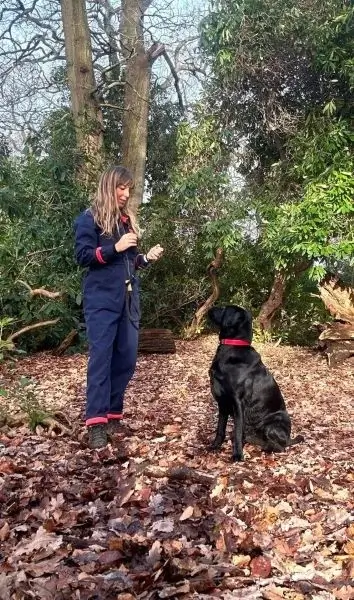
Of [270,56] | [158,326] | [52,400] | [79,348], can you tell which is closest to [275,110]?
[270,56]

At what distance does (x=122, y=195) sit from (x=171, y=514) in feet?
7.30

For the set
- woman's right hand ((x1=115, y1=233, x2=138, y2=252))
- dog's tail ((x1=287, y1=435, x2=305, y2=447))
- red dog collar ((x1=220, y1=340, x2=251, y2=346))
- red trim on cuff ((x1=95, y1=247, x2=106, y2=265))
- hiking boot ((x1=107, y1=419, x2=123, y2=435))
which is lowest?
dog's tail ((x1=287, y1=435, x2=305, y2=447))

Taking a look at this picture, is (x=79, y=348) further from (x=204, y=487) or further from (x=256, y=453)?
(x=204, y=487)

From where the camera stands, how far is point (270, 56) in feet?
30.8

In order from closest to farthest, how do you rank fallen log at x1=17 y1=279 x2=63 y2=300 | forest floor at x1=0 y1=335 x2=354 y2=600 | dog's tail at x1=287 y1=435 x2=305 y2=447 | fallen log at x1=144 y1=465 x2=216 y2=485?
1. forest floor at x1=0 y1=335 x2=354 y2=600
2. fallen log at x1=144 y1=465 x2=216 y2=485
3. dog's tail at x1=287 y1=435 x2=305 y2=447
4. fallen log at x1=17 y1=279 x2=63 y2=300

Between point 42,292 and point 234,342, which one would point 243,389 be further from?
point 42,292

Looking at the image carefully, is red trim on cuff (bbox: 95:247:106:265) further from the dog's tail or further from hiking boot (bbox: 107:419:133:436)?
the dog's tail

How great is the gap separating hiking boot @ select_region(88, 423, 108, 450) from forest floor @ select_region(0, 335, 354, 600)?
0.06 meters

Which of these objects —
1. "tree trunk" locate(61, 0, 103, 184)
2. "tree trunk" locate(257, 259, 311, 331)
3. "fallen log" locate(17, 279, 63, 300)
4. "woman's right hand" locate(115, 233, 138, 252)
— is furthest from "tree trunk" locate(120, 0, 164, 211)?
"woman's right hand" locate(115, 233, 138, 252)

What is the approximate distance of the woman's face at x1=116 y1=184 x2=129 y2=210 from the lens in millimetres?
4211

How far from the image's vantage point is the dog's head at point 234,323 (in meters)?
4.29

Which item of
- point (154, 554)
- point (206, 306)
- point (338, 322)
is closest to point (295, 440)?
point (154, 554)

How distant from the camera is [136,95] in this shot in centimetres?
1021

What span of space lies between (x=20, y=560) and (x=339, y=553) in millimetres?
1366
